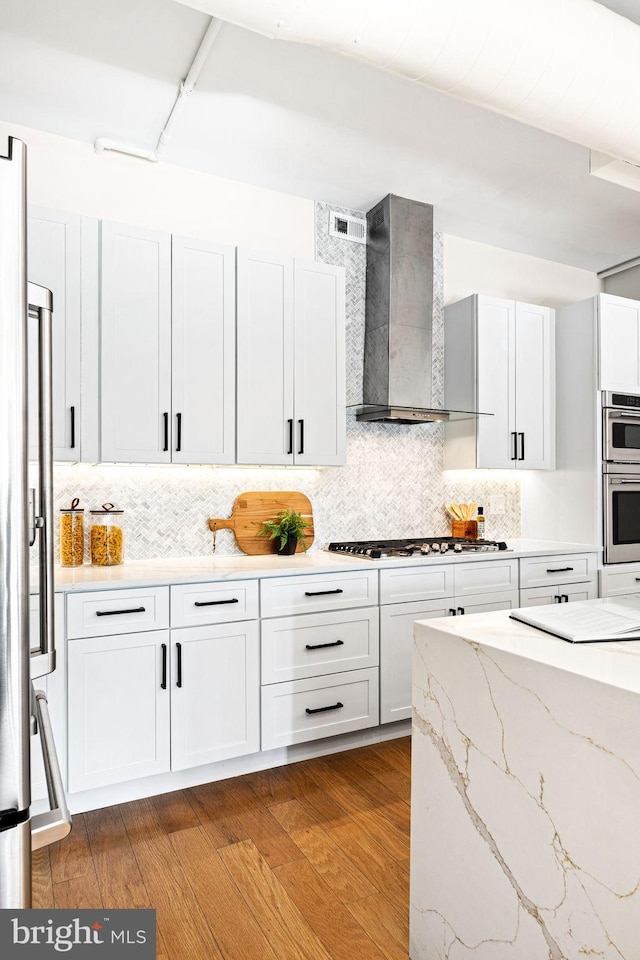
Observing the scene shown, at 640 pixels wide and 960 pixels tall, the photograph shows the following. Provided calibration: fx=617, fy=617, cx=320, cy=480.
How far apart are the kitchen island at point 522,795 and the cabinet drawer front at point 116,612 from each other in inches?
50.7

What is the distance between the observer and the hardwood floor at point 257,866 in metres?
1.79

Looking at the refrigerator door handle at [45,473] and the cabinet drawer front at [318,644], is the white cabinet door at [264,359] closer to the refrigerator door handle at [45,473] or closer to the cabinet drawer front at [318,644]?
the cabinet drawer front at [318,644]

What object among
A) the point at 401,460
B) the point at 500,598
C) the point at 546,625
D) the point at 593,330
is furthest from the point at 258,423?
the point at 593,330

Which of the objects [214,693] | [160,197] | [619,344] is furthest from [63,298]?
[619,344]

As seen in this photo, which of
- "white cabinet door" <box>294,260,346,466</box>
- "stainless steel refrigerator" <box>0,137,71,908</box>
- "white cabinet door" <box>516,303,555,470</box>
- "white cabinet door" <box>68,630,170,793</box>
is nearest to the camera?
"stainless steel refrigerator" <box>0,137,71,908</box>

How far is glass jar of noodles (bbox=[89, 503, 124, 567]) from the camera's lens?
2910 millimetres

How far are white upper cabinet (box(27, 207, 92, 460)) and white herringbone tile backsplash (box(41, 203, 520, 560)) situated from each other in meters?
0.38

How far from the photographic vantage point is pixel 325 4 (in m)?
1.71

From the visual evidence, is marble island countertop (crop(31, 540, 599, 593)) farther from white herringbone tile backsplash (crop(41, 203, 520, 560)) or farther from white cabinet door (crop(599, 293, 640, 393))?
white cabinet door (crop(599, 293, 640, 393))

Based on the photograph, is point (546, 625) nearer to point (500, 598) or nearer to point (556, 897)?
point (556, 897)

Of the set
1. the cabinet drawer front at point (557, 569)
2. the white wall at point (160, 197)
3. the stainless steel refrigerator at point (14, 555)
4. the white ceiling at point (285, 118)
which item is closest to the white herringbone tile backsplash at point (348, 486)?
the white wall at point (160, 197)

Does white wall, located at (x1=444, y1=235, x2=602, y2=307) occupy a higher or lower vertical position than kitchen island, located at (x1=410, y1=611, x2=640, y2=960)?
higher

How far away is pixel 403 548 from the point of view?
132 inches

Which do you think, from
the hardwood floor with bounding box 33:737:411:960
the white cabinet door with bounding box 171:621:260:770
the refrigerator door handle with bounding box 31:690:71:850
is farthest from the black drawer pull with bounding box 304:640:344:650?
the refrigerator door handle with bounding box 31:690:71:850
